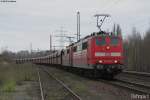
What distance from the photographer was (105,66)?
25.8m

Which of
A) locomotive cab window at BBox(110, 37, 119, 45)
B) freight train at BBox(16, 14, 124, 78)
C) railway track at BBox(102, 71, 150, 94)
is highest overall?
locomotive cab window at BBox(110, 37, 119, 45)

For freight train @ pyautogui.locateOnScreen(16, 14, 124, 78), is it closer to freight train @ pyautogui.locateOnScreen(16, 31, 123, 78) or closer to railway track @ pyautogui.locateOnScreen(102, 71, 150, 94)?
freight train @ pyautogui.locateOnScreen(16, 31, 123, 78)

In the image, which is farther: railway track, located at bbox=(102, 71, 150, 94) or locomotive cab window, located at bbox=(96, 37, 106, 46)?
locomotive cab window, located at bbox=(96, 37, 106, 46)

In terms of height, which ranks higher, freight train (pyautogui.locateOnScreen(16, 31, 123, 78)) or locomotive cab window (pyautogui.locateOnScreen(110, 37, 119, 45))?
locomotive cab window (pyautogui.locateOnScreen(110, 37, 119, 45))

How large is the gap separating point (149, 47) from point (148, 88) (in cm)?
2806

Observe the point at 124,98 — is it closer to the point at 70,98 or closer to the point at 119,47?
the point at 70,98

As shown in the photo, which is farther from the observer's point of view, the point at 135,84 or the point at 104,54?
the point at 104,54

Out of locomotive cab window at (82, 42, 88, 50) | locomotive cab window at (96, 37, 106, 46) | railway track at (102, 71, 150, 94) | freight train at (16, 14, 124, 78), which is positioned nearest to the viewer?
railway track at (102, 71, 150, 94)

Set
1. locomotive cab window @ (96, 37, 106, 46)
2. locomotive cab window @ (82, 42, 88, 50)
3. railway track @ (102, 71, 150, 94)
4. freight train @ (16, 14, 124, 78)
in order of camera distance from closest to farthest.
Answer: railway track @ (102, 71, 150, 94) → freight train @ (16, 14, 124, 78) → locomotive cab window @ (96, 37, 106, 46) → locomotive cab window @ (82, 42, 88, 50)

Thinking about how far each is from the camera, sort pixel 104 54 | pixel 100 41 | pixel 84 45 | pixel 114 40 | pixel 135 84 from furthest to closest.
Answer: pixel 84 45, pixel 114 40, pixel 100 41, pixel 104 54, pixel 135 84

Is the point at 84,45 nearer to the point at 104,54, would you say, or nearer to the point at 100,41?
the point at 100,41

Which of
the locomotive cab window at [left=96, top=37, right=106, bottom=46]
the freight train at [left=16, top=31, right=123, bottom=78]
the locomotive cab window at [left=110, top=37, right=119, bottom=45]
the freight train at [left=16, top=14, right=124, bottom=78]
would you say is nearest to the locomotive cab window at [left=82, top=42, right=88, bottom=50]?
the freight train at [left=16, top=14, right=124, bottom=78]

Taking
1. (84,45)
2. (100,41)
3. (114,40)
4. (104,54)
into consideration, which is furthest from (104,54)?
(84,45)

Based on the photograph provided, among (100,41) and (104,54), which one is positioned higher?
(100,41)
